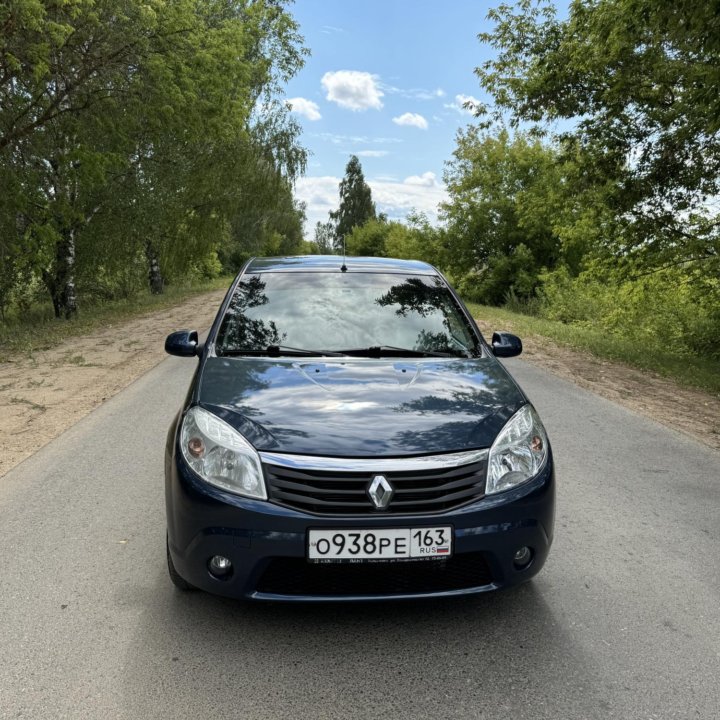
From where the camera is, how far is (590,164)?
41.3 feet

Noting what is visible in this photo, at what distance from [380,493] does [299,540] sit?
363 mm

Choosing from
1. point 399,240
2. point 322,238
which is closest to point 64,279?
point 399,240

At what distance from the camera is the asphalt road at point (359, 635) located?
8.26ft

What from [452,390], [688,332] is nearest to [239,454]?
[452,390]

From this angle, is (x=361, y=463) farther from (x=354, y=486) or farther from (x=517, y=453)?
(x=517, y=453)

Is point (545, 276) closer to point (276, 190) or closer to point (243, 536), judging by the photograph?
point (276, 190)

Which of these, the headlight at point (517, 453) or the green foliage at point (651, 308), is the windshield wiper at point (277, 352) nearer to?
the headlight at point (517, 453)

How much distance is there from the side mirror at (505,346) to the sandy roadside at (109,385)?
3.27 meters

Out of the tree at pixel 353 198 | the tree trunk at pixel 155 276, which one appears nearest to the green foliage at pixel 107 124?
the tree trunk at pixel 155 276

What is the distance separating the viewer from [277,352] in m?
3.91

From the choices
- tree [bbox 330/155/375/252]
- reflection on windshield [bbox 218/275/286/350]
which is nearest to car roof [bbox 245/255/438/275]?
reflection on windshield [bbox 218/275/286/350]

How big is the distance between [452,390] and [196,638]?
1.60 metres

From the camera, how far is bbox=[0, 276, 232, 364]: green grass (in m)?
13.4

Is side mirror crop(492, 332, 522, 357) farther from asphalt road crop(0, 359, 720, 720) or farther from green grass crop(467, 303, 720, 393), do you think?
green grass crop(467, 303, 720, 393)
